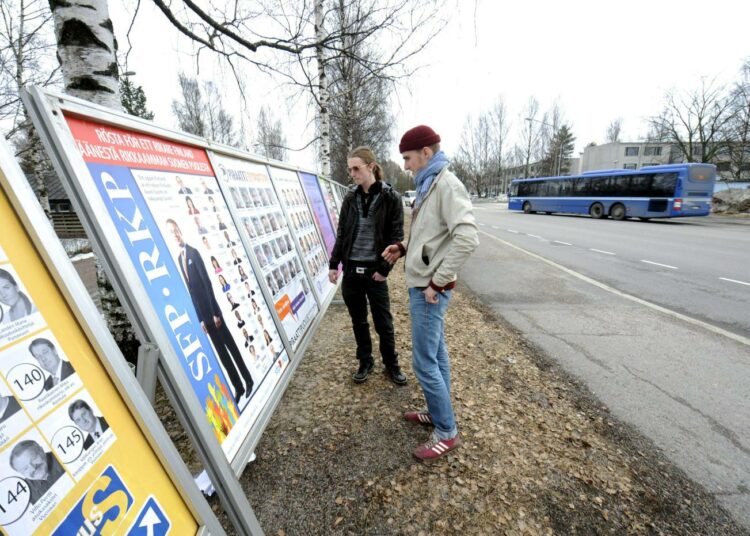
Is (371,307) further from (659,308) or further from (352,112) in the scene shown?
(352,112)

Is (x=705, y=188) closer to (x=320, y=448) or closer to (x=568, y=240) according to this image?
(x=568, y=240)

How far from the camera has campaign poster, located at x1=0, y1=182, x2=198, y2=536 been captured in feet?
2.65

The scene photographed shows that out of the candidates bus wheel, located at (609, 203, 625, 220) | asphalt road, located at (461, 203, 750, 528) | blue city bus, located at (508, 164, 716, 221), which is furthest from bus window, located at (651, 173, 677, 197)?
asphalt road, located at (461, 203, 750, 528)

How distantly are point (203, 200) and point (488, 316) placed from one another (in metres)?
4.33

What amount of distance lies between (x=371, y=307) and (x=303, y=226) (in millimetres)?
1626

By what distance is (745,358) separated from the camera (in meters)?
3.94

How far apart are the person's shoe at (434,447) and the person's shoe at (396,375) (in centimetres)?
83

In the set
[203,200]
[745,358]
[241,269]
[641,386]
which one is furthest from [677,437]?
[203,200]

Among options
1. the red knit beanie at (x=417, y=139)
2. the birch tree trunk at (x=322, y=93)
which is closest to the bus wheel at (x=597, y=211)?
the birch tree trunk at (x=322, y=93)

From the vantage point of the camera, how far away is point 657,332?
4.68 meters

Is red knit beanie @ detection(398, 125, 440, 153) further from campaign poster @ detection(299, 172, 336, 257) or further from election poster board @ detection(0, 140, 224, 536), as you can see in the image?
campaign poster @ detection(299, 172, 336, 257)

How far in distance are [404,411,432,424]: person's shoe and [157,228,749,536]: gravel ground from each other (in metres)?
0.07

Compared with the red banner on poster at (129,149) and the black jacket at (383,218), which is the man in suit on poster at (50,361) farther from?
the black jacket at (383,218)

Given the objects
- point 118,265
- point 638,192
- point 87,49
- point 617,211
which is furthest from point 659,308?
point 617,211
